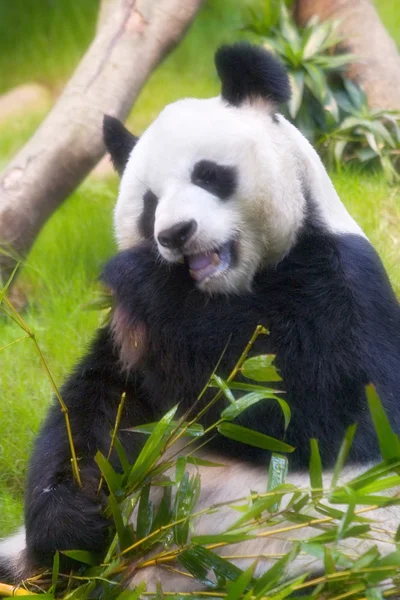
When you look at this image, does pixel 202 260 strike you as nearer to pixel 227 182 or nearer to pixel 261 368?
pixel 227 182

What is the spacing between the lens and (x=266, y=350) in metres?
2.42

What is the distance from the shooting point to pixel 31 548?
8.11 feet

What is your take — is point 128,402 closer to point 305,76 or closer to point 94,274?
point 94,274

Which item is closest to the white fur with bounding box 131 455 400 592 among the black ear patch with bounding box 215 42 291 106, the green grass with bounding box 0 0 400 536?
the green grass with bounding box 0 0 400 536

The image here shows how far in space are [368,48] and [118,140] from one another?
418cm

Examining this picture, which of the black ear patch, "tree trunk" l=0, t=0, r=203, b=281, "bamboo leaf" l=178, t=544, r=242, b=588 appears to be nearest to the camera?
"bamboo leaf" l=178, t=544, r=242, b=588

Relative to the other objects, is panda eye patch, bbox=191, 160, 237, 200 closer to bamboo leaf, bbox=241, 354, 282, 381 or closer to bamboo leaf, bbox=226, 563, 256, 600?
bamboo leaf, bbox=241, 354, 282, 381

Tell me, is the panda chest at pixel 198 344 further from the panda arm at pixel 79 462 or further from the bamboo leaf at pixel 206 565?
the bamboo leaf at pixel 206 565

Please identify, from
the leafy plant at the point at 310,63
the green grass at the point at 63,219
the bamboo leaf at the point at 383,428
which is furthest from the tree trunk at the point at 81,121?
the bamboo leaf at the point at 383,428

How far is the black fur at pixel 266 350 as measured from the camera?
240 centimetres

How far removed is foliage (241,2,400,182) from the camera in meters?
5.86

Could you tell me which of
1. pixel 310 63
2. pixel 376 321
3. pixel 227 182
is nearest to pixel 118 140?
pixel 227 182

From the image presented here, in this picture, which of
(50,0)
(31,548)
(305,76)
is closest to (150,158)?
(31,548)

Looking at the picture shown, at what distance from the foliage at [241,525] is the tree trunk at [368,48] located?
14.4 ft
